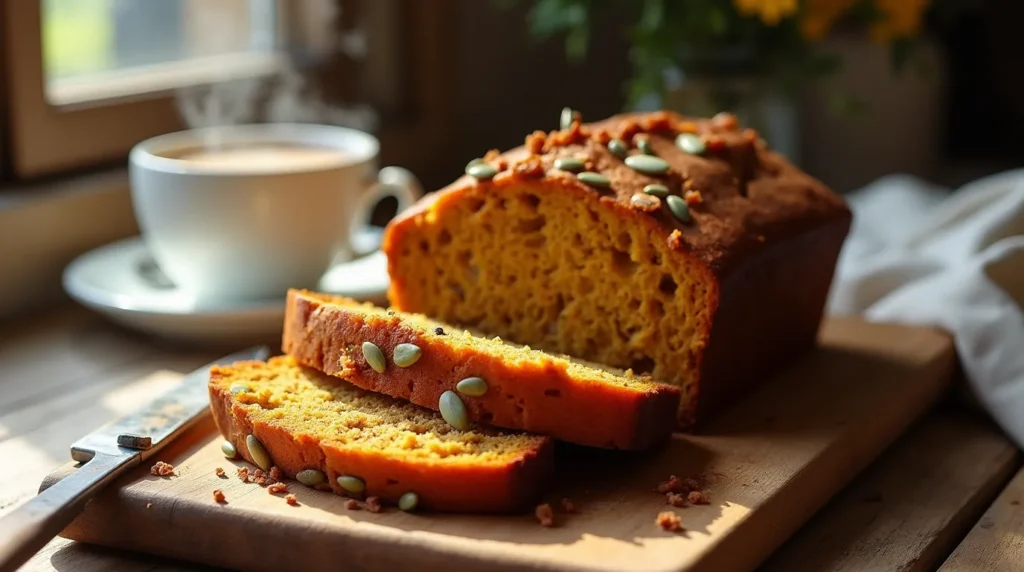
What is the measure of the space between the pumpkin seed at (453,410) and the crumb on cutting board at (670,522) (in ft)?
0.89

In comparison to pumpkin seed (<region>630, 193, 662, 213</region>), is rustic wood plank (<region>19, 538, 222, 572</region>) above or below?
below

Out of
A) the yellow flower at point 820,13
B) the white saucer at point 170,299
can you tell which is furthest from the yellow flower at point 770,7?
the white saucer at point 170,299

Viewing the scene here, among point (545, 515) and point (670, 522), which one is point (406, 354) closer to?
point (545, 515)

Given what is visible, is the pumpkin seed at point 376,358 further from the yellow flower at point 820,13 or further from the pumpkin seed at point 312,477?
the yellow flower at point 820,13

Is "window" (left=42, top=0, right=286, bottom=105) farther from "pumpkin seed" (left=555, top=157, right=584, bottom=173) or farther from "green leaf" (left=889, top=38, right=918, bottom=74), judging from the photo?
"green leaf" (left=889, top=38, right=918, bottom=74)

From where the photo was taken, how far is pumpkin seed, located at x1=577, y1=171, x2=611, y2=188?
1.75 metres

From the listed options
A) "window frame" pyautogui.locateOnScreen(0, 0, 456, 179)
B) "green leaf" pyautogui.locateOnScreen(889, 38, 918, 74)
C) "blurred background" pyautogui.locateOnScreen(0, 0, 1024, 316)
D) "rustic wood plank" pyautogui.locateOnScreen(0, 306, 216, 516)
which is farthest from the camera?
"green leaf" pyautogui.locateOnScreen(889, 38, 918, 74)

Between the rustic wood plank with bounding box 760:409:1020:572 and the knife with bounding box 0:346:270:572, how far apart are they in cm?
76

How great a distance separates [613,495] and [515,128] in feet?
6.81

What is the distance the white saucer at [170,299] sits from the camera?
6.74ft

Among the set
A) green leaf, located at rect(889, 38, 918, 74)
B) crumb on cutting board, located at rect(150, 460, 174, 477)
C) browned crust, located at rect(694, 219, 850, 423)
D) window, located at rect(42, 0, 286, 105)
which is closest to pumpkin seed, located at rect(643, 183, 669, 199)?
browned crust, located at rect(694, 219, 850, 423)

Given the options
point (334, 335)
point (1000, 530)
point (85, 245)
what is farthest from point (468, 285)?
point (85, 245)

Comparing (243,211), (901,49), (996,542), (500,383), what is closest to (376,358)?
(500,383)

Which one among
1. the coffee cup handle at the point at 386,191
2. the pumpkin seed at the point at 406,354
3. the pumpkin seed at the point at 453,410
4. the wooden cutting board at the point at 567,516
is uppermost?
the coffee cup handle at the point at 386,191
